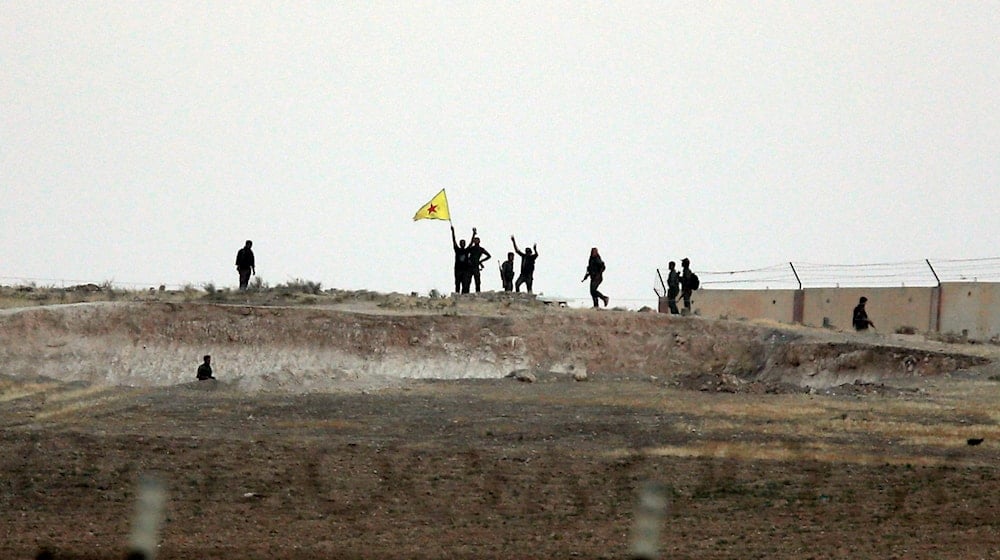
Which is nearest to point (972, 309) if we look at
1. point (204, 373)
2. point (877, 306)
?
point (877, 306)

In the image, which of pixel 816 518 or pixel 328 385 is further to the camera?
pixel 328 385

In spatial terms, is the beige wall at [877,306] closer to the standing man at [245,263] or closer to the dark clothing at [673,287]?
the dark clothing at [673,287]

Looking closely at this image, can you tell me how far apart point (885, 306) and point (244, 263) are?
16774 mm

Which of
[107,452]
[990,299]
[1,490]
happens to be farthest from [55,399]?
[990,299]

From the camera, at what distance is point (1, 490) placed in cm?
1711

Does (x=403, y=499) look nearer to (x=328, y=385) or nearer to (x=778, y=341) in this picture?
(x=328, y=385)

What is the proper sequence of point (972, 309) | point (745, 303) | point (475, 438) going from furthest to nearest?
point (745, 303) < point (972, 309) < point (475, 438)

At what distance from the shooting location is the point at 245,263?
40000 mm

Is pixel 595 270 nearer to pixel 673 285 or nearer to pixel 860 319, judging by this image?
pixel 673 285

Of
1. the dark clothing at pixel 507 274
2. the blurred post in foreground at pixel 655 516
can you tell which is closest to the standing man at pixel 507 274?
the dark clothing at pixel 507 274

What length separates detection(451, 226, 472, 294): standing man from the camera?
130 feet

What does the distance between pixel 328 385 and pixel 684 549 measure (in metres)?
15.4

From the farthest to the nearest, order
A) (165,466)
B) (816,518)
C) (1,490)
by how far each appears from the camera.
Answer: (165,466) < (1,490) < (816,518)

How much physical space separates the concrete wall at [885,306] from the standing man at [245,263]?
445 inches
